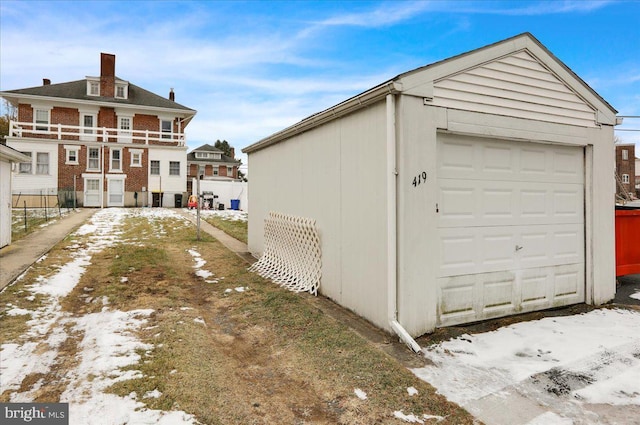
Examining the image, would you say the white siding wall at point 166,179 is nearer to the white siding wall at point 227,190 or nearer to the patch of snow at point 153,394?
the white siding wall at point 227,190

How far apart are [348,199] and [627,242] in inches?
227

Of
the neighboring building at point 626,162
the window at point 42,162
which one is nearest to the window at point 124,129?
the window at point 42,162

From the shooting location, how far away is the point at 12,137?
24.9 meters

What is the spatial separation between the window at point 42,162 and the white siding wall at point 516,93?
29.7 meters

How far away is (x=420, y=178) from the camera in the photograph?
464cm

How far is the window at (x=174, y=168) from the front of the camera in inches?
1120

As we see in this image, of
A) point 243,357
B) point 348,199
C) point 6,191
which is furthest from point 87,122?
point 243,357

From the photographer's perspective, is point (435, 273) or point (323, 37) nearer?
point (435, 273)

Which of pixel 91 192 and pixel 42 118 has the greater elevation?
pixel 42 118

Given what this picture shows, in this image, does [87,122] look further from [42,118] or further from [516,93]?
[516,93]

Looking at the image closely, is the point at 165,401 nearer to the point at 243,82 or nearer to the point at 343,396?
the point at 343,396

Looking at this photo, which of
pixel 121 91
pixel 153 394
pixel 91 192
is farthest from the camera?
pixel 121 91

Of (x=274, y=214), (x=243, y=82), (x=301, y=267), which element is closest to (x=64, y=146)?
(x=243, y=82)

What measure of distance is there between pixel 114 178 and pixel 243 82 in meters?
12.3
